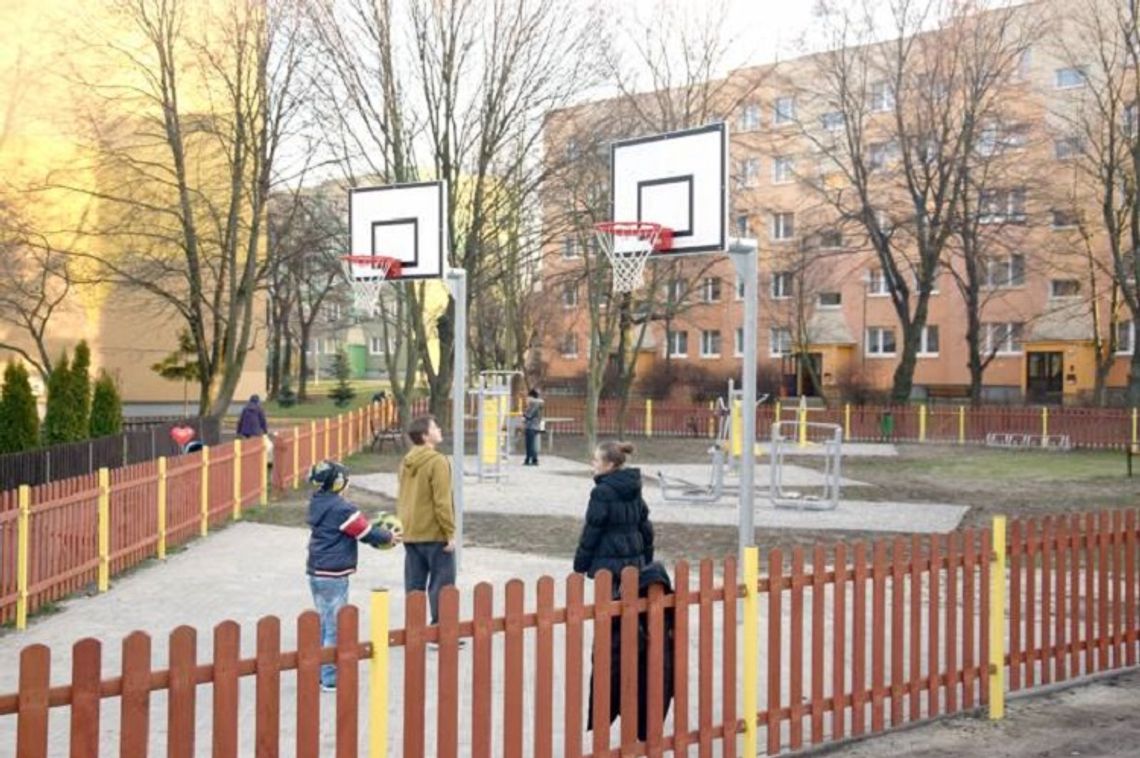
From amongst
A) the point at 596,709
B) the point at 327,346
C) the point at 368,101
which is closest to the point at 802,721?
the point at 596,709

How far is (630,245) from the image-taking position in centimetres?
1124

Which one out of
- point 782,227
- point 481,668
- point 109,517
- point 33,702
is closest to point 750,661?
point 481,668

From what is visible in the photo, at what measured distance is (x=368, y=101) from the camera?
27969 mm

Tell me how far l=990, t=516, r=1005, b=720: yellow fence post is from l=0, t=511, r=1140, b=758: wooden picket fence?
13 millimetres

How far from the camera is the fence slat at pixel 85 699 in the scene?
3881mm

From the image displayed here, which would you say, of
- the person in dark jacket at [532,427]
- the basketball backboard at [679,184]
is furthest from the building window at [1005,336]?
the basketball backboard at [679,184]

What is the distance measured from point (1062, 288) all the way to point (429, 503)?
48.1 metres

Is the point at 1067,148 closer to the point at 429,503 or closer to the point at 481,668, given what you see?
the point at 429,503

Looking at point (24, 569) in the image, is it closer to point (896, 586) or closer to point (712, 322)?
point (896, 586)

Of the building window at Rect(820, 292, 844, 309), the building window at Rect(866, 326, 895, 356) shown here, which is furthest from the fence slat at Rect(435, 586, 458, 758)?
the building window at Rect(820, 292, 844, 309)

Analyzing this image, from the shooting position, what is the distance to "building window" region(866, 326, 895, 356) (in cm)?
5631

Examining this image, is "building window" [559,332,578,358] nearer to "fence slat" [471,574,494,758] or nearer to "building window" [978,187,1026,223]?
"building window" [978,187,1026,223]

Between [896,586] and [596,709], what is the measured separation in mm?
2080

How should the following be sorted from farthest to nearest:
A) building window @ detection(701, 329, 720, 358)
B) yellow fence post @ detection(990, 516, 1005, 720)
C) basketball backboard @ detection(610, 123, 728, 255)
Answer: building window @ detection(701, 329, 720, 358) → basketball backboard @ detection(610, 123, 728, 255) → yellow fence post @ detection(990, 516, 1005, 720)
